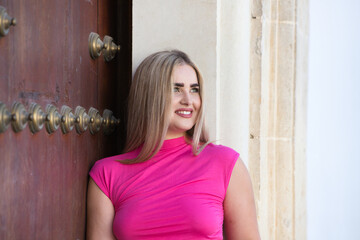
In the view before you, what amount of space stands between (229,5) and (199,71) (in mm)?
445

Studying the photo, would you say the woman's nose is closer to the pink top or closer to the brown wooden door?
the pink top

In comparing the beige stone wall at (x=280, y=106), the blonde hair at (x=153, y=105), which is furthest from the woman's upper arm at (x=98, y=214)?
the beige stone wall at (x=280, y=106)

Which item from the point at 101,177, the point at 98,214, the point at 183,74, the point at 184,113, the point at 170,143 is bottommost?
the point at 98,214

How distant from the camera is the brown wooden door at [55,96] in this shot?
1419 millimetres

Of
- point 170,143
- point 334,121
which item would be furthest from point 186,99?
point 334,121

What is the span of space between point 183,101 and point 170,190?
0.30 meters

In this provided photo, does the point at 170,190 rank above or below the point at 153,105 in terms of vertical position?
below

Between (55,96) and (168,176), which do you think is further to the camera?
(168,176)

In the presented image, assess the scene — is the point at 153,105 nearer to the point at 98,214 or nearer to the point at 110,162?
the point at 110,162

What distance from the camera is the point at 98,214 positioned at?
196 cm

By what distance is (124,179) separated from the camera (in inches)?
78.6

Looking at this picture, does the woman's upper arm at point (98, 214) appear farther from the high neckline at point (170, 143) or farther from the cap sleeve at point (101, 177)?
the high neckline at point (170, 143)

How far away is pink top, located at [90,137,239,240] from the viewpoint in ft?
6.20

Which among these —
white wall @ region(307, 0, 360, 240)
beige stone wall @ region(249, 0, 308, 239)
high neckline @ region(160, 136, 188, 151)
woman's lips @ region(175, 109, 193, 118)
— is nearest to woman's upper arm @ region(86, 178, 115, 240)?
high neckline @ region(160, 136, 188, 151)
